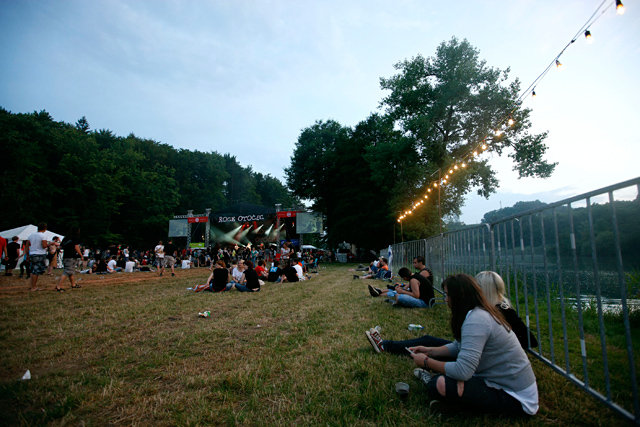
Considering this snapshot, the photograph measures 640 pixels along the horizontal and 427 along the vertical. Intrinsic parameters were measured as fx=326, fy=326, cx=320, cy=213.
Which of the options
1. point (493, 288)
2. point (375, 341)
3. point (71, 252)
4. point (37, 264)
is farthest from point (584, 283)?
point (37, 264)

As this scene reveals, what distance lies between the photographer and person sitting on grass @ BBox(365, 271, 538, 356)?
9.23 feet

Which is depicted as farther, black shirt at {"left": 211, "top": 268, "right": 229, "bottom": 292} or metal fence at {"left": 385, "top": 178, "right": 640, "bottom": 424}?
black shirt at {"left": 211, "top": 268, "right": 229, "bottom": 292}

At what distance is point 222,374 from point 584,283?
10.9 feet

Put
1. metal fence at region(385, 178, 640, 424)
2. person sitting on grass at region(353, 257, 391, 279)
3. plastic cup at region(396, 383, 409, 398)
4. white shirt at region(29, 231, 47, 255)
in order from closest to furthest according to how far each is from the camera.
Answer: metal fence at region(385, 178, 640, 424) → plastic cup at region(396, 383, 409, 398) → white shirt at region(29, 231, 47, 255) → person sitting on grass at region(353, 257, 391, 279)

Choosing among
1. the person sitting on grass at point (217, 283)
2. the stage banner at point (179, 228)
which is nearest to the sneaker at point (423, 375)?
the person sitting on grass at point (217, 283)

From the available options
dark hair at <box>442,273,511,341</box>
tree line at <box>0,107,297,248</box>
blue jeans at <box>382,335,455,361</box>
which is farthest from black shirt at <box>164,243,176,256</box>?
tree line at <box>0,107,297,248</box>

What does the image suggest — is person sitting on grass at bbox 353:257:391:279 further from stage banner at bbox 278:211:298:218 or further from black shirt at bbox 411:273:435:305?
stage banner at bbox 278:211:298:218

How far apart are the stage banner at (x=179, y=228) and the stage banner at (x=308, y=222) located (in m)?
12.2

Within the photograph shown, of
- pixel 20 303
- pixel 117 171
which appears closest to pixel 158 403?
pixel 20 303

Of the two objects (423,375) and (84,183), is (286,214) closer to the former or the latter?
(84,183)

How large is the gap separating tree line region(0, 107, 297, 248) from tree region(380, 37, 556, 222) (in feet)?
116

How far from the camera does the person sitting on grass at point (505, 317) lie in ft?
9.23

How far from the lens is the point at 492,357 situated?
2451 millimetres

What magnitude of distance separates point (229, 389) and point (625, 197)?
3.39 meters
